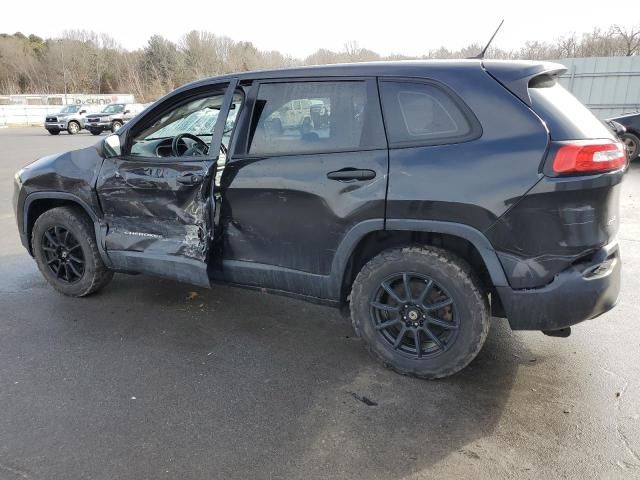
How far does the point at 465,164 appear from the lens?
266 cm

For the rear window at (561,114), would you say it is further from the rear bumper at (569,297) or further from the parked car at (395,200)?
the rear bumper at (569,297)

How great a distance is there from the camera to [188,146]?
4.34 m

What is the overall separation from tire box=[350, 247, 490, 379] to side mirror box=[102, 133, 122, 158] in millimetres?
2156

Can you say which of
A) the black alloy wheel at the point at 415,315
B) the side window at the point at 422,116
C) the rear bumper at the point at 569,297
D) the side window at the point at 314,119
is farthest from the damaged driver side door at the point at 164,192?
the rear bumper at the point at 569,297

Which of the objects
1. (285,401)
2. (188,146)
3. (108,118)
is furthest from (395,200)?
(108,118)

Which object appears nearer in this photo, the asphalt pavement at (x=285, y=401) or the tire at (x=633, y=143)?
the asphalt pavement at (x=285, y=401)

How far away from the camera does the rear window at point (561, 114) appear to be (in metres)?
2.57

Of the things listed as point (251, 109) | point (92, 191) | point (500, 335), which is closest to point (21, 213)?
point (92, 191)

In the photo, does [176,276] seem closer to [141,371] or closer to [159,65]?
[141,371]

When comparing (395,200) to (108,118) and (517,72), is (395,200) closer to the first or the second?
(517,72)

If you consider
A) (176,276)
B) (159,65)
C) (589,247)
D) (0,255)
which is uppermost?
(159,65)

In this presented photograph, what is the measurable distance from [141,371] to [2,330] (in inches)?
A: 55.7

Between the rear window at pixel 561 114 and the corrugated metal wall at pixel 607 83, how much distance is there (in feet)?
49.8

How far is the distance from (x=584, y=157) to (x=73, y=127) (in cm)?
2998
